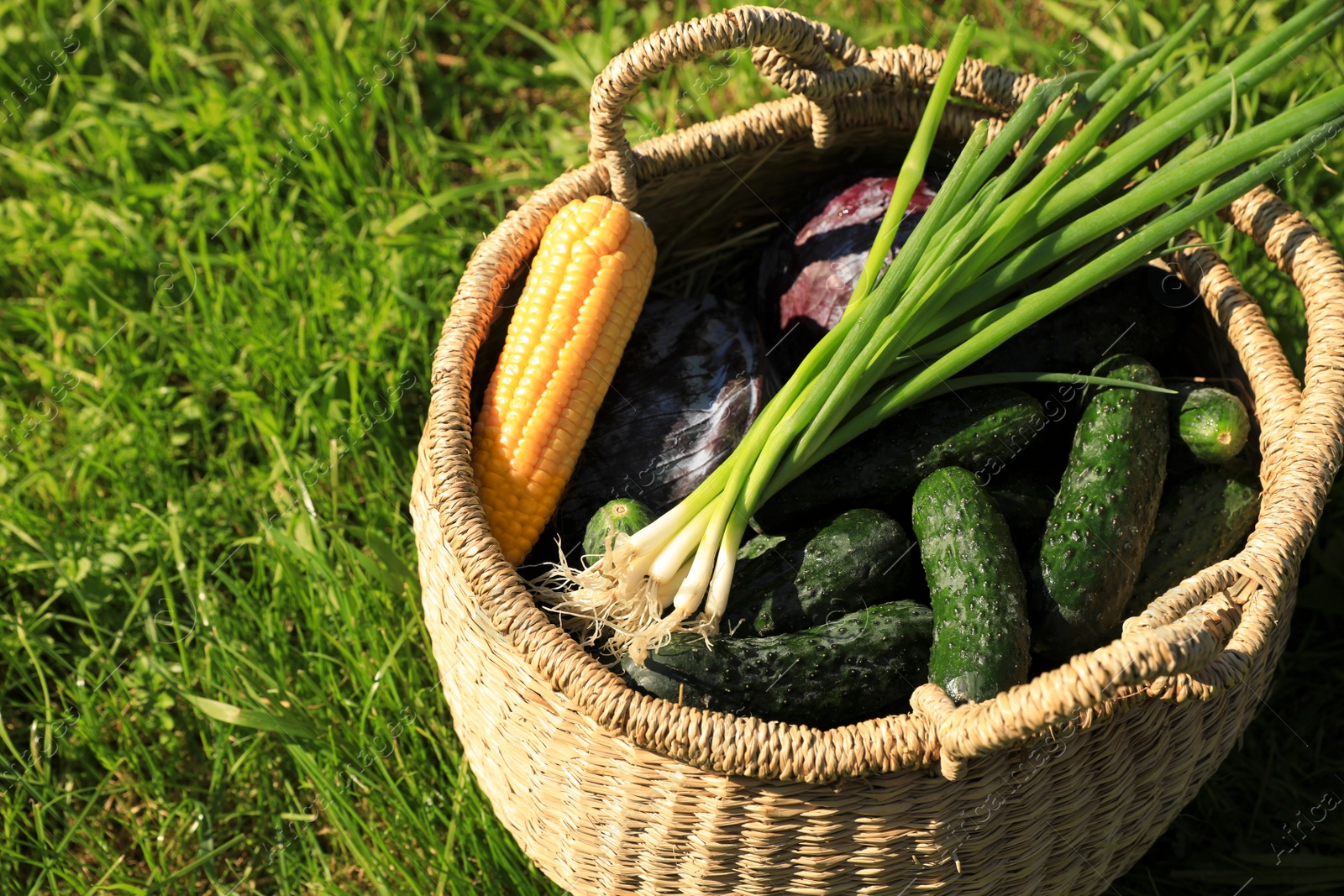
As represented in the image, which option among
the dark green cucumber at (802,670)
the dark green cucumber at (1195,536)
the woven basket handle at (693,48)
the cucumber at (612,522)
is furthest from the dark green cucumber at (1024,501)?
the woven basket handle at (693,48)

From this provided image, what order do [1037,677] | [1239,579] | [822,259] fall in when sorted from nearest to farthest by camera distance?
[1037,677], [1239,579], [822,259]

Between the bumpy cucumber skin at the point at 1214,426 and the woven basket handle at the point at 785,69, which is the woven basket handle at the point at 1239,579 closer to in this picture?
the bumpy cucumber skin at the point at 1214,426

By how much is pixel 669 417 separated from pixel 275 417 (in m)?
1.18

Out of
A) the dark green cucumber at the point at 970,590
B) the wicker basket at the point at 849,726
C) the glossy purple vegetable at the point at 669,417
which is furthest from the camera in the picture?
the glossy purple vegetable at the point at 669,417

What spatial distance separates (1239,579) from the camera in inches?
67.3

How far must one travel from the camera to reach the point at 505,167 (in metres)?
3.32

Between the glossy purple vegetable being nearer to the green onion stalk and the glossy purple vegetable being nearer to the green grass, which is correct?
the green onion stalk

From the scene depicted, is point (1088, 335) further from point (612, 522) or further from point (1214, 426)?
point (612, 522)

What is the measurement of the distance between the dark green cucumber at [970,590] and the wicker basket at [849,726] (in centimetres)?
12

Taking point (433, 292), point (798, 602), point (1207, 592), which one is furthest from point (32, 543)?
point (1207, 592)

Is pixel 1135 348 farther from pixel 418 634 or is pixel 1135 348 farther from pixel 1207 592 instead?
pixel 418 634

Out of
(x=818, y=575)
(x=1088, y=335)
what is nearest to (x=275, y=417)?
(x=818, y=575)

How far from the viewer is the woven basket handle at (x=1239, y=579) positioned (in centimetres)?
145

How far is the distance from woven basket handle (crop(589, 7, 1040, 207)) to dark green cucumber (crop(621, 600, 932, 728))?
3.33 feet
